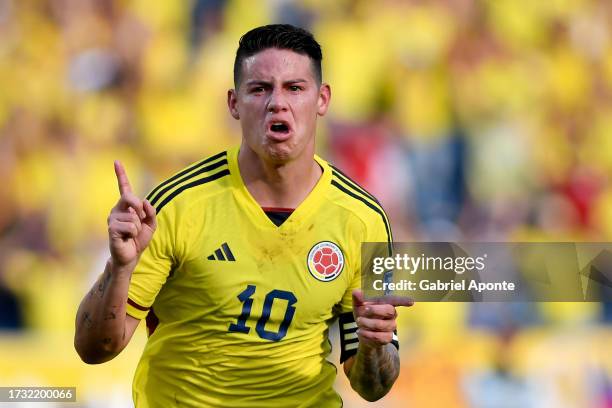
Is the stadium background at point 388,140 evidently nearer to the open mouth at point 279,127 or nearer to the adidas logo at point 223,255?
the adidas logo at point 223,255

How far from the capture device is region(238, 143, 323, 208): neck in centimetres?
336

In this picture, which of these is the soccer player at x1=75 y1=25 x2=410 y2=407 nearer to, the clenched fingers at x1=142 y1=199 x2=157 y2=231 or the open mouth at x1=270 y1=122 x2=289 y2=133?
the open mouth at x1=270 y1=122 x2=289 y2=133

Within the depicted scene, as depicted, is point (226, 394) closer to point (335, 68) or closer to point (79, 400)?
point (79, 400)

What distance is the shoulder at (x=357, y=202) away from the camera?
346cm

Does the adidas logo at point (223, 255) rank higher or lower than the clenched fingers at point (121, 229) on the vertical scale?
higher

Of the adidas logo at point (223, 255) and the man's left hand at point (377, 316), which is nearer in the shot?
the man's left hand at point (377, 316)

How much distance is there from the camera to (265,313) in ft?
10.7

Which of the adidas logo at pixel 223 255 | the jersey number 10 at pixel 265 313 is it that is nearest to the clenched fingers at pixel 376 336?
the jersey number 10 at pixel 265 313

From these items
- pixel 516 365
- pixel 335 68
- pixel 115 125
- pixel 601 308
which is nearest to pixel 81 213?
pixel 115 125

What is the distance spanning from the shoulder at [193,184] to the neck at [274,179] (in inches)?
3.2

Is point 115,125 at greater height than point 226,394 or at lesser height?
greater

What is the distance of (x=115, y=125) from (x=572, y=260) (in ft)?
9.12

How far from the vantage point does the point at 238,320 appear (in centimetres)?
326

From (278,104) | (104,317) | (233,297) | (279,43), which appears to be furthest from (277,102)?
(104,317)
